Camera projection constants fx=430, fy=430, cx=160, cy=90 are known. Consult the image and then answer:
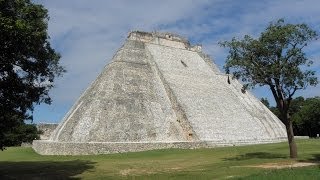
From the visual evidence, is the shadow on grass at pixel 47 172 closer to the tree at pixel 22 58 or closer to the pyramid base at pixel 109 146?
the tree at pixel 22 58

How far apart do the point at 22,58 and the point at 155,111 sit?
1857 centimetres

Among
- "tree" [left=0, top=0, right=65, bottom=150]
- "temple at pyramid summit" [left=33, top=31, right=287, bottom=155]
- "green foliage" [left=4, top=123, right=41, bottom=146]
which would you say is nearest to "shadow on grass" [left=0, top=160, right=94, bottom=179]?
"tree" [left=0, top=0, right=65, bottom=150]

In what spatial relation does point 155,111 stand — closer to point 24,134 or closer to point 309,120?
point 24,134

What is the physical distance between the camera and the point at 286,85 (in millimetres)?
22859

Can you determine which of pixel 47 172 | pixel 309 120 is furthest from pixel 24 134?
pixel 309 120

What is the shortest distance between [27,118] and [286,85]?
43.9 feet

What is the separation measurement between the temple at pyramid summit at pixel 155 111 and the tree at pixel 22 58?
11.6 m

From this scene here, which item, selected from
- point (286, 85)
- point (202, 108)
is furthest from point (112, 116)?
point (286, 85)

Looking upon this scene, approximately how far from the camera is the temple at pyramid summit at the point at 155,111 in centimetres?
3297

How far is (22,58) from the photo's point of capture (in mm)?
18281

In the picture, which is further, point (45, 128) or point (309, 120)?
point (309, 120)

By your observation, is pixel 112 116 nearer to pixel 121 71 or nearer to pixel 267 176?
pixel 121 71

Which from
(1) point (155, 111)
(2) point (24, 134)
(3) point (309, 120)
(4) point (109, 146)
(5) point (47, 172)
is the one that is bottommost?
(5) point (47, 172)

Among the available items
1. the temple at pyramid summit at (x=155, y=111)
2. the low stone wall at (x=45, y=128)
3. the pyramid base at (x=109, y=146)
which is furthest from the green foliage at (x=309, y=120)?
the low stone wall at (x=45, y=128)
